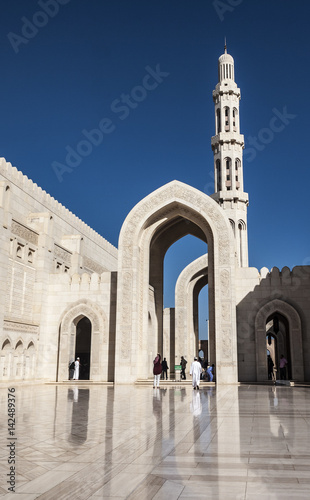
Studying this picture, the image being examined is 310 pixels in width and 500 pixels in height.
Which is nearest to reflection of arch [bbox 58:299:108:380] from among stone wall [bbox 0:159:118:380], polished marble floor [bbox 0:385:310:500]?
stone wall [bbox 0:159:118:380]

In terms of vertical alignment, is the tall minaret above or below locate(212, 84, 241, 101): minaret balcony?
below

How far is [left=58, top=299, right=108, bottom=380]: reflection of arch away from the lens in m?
19.1

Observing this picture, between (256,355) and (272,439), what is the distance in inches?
526

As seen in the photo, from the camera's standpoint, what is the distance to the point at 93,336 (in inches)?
766

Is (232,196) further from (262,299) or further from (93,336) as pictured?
(93,336)

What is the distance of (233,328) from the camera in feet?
59.2

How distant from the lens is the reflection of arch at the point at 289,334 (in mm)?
18172

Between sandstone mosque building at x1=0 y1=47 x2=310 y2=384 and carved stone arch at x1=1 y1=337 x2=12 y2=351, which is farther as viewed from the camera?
sandstone mosque building at x1=0 y1=47 x2=310 y2=384

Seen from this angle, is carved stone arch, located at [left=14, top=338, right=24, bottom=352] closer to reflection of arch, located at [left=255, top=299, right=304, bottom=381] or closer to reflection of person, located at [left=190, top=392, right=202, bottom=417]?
reflection of person, located at [left=190, top=392, right=202, bottom=417]

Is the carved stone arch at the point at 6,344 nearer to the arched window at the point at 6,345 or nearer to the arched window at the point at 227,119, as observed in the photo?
the arched window at the point at 6,345

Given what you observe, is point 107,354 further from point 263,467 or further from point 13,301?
point 263,467

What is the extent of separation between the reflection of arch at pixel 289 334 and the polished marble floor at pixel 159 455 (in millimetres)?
10025

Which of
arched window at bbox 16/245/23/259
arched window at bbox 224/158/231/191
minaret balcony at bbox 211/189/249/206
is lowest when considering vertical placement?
arched window at bbox 16/245/23/259

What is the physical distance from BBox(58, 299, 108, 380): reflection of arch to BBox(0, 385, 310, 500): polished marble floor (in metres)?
10.6
